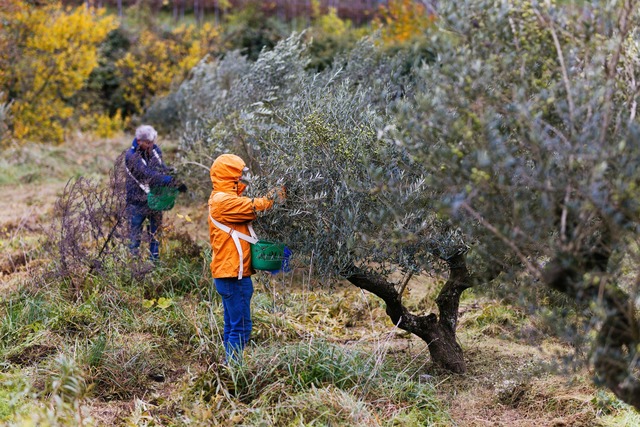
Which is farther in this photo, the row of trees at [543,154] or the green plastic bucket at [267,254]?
the green plastic bucket at [267,254]

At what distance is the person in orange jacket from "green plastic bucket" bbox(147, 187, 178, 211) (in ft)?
7.20

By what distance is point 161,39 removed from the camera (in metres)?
22.7

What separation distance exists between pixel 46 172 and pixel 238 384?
9858 millimetres

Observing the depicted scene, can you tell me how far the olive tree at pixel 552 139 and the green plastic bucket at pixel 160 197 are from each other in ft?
14.6

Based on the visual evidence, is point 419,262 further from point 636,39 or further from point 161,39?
point 161,39

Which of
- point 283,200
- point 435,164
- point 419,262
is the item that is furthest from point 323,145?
point 435,164

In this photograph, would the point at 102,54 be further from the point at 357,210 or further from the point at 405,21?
the point at 357,210

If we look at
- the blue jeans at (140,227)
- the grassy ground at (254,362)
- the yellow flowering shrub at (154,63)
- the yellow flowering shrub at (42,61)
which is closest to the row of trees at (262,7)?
the yellow flowering shrub at (154,63)

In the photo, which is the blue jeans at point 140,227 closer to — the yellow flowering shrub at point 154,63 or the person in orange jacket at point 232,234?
the person in orange jacket at point 232,234

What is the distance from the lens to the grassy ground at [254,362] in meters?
5.05

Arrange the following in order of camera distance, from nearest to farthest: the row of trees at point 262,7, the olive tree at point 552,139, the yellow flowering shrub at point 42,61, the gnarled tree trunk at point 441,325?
the olive tree at point 552,139, the gnarled tree trunk at point 441,325, the yellow flowering shrub at point 42,61, the row of trees at point 262,7

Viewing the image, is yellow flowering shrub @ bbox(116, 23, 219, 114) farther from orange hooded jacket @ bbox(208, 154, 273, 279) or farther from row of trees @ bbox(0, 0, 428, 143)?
orange hooded jacket @ bbox(208, 154, 273, 279)

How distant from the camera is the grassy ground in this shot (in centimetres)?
505

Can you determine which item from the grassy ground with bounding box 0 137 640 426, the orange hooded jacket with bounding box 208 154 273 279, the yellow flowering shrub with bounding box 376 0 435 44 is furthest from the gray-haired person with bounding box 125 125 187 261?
the yellow flowering shrub with bounding box 376 0 435 44
